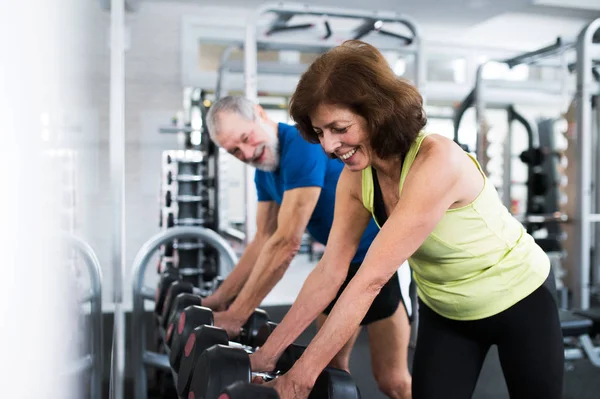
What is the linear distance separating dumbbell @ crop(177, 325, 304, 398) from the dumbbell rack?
2282 mm

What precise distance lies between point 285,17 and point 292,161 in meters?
2.28

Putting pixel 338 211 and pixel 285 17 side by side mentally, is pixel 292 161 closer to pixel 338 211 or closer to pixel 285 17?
pixel 338 211

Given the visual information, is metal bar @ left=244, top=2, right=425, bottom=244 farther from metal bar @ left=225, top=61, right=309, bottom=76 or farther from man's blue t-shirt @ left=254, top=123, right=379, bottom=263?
man's blue t-shirt @ left=254, top=123, right=379, bottom=263

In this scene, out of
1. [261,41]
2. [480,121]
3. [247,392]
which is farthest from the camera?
[480,121]

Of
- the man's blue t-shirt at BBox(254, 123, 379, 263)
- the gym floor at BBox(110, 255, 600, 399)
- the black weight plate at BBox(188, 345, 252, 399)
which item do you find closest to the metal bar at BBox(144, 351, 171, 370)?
the gym floor at BBox(110, 255, 600, 399)

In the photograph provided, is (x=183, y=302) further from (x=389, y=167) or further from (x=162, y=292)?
(x=389, y=167)

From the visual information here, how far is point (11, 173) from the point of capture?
33 cm

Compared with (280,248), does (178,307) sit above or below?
below

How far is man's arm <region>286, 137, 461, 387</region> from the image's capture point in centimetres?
102

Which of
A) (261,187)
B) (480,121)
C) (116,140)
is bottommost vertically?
(261,187)

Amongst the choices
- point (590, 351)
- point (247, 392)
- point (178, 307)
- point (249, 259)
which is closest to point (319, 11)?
point (249, 259)

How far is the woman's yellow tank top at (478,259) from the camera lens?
45.8 inches

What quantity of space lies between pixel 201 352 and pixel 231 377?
0.72ft

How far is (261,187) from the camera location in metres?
2.00
